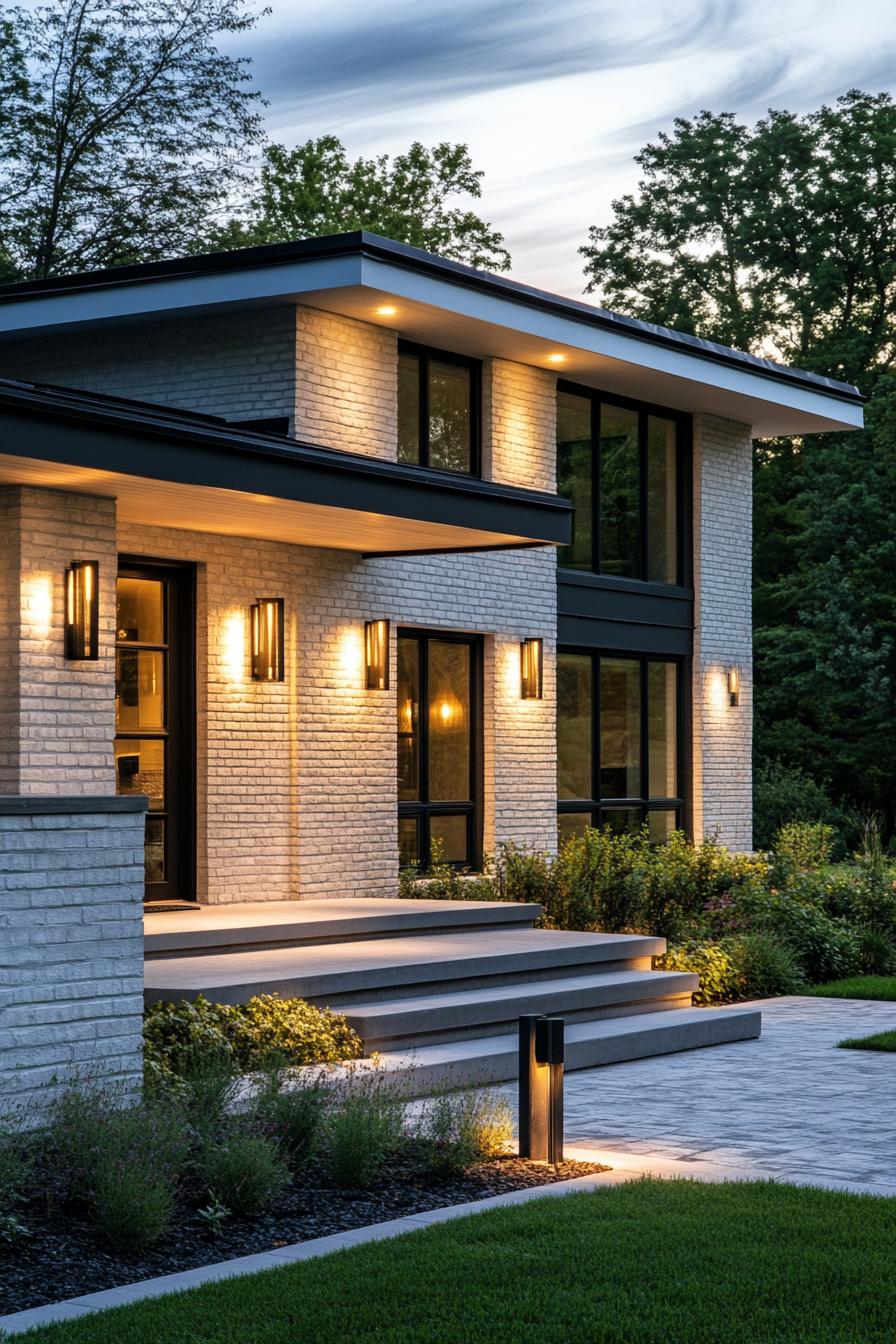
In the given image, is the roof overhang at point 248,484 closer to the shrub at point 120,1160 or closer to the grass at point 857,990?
the grass at point 857,990

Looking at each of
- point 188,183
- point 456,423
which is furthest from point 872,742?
point 456,423

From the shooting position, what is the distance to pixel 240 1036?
9820 mm

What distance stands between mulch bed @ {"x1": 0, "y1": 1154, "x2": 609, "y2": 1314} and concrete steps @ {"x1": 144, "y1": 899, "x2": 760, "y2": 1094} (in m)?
1.93

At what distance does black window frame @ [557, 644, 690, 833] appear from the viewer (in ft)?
65.5

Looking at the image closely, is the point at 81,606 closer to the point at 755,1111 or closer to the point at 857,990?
the point at 755,1111

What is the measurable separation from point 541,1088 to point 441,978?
3.89 meters

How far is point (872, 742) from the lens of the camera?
3634cm

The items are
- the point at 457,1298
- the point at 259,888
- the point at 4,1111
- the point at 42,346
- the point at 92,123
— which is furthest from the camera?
the point at 92,123

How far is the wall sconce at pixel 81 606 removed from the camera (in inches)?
514

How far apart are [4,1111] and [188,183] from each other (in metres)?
30.2

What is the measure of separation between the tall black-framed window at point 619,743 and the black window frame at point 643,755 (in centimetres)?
1

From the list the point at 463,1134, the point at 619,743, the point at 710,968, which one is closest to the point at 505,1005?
the point at 710,968

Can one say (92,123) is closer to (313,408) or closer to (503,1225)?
(313,408)

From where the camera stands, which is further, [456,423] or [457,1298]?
[456,423]
